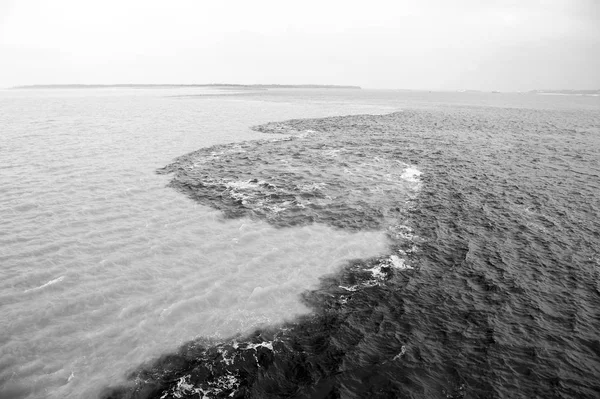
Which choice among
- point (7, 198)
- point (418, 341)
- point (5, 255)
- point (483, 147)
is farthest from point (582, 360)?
point (483, 147)

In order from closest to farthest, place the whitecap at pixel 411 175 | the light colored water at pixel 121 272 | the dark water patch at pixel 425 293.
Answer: the dark water patch at pixel 425 293 < the light colored water at pixel 121 272 < the whitecap at pixel 411 175

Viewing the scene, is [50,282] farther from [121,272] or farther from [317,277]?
[317,277]

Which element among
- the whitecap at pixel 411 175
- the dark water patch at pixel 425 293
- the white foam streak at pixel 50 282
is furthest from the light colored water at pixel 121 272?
the whitecap at pixel 411 175

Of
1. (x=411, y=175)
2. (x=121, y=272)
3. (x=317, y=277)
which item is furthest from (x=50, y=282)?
(x=411, y=175)

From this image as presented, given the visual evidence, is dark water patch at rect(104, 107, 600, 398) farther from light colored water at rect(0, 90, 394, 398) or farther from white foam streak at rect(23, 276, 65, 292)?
white foam streak at rect(23, 276, 65, 292)

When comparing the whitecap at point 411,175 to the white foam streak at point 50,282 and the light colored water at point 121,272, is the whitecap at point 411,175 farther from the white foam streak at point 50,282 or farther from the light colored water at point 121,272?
the white foam streak at point 50,282

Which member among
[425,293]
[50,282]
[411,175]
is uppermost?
[50,282]

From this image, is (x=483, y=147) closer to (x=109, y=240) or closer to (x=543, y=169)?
(x=543, y=169)
